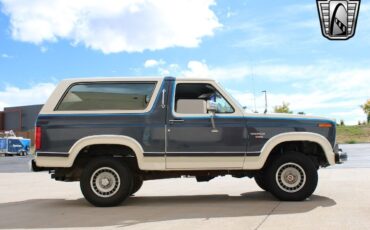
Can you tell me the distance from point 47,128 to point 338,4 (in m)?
6.99

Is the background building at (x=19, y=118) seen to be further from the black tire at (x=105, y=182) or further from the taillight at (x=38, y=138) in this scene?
the black tire at (x=105, y=182)

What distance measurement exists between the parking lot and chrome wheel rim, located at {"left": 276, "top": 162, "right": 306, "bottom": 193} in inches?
11.8

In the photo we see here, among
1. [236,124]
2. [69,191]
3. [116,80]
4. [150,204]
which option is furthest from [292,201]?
[69,191]

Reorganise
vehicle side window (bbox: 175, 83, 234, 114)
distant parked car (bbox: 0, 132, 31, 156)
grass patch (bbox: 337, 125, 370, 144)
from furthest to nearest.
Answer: grass patch (bbox: 337, 125, 370, 144) → distant parked car (bbox: 0, 132, 31, 156) → vehicle side window (bbox: 175, 83, 234, 114)

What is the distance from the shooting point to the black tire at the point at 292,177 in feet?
26.5

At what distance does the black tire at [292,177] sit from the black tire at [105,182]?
7.79ft

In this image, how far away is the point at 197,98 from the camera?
858cm

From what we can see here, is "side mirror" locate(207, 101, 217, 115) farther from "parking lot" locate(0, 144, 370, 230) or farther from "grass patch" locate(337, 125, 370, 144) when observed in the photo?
"grass patch" locate(337, 125, 370, 144)

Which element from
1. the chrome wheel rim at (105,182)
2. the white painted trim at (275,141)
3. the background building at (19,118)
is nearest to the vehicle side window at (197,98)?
the white painted trim at (275,141)

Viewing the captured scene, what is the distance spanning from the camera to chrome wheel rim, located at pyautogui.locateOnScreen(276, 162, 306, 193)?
814 cm

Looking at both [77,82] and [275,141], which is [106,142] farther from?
[275,141]

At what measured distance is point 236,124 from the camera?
8102 mm

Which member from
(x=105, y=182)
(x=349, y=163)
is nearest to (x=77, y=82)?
(x=105, y=182)

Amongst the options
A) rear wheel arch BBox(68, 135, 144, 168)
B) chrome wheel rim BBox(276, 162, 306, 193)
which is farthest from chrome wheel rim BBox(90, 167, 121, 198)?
chrome wheel rim BBox(276, 162, 306, 193)
